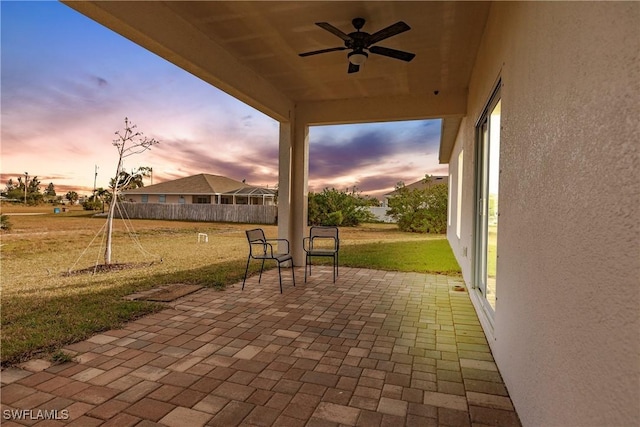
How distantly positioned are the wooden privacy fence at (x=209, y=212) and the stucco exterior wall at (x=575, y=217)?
15.6 metres

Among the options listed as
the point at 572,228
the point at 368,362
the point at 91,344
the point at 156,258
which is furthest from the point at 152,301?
the point at 572,228

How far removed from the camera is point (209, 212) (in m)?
18.1

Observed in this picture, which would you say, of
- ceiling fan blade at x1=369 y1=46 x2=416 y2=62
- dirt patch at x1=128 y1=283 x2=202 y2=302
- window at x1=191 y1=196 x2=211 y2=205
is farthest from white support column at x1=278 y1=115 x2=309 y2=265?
window at x1=191 y1=196 x2=211 y2=205

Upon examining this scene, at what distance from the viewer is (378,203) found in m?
17.4

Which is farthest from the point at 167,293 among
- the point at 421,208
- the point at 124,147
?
the point at 421,208

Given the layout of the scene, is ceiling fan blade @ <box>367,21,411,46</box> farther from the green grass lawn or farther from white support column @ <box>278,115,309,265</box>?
the green grass lawn

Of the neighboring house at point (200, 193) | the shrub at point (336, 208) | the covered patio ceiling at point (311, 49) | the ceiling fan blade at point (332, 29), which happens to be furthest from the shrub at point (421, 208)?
the ceiling fan blade at point (332, 29)

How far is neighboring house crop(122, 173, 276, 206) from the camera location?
23016 millimetres

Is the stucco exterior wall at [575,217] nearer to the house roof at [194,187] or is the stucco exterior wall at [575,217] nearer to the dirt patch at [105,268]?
the dirt patch at [105,268]

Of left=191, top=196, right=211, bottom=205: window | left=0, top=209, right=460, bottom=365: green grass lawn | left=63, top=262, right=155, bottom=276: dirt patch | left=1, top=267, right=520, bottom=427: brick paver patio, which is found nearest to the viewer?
left=1, top=267, right=520, bottom=427: brick paver patio

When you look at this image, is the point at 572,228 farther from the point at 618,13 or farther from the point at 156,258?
the point at 156,258

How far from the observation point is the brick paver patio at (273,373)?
1.72 metres

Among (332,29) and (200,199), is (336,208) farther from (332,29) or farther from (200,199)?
(332,29)

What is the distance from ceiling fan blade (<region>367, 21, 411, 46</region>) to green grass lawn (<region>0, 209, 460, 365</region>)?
344cm
